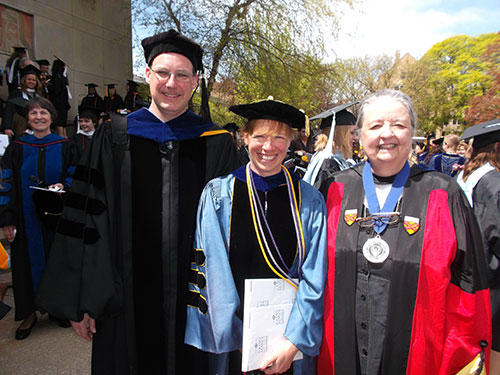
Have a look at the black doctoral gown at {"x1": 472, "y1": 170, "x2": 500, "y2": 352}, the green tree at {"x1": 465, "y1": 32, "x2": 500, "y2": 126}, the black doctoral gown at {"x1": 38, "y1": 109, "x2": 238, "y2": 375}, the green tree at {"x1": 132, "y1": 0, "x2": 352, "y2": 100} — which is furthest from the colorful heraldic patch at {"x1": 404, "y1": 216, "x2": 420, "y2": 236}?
the green tree at {"x1": 465, "y1": 32, "x2": 500, "y2": 126}

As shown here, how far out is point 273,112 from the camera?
1686 millimetres

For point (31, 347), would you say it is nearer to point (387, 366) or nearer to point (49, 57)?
point (387, 366)

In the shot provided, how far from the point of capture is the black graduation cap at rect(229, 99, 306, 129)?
167 cm

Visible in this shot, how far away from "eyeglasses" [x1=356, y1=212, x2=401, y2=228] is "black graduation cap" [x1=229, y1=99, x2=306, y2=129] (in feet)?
2.02

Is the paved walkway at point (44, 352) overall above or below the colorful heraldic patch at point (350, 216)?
below

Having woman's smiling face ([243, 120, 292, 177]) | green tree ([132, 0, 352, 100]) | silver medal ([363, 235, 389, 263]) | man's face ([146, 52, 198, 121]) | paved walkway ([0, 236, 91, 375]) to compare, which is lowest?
paved walkway ([0, 236, 91, 375])

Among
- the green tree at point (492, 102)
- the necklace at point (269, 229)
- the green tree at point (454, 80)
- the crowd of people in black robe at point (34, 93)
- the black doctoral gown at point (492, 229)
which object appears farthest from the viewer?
the green tree at point (454, 80)

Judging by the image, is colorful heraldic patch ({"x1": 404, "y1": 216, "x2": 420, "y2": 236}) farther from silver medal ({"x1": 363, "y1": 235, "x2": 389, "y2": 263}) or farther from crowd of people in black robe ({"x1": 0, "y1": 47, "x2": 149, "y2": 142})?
crowd of people in black robe ({"x1": 0, "y1": 47, "x2": 149, "y2": 142})

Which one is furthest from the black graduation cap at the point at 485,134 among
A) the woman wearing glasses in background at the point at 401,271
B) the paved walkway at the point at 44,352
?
the paved walkway at the point at 44,352

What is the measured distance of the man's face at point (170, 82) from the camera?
182cm

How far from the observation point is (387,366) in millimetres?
1569

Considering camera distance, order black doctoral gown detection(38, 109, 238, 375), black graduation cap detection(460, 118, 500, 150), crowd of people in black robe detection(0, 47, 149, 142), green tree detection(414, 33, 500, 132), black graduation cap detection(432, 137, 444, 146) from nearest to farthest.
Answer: black doctoral gown detection(38, 109, 238, 375) → black graduation cap detection(460, 118, 500, 150) → crowd of people in black robe detection(0, 47, 149, 142) → black graduation cap detection(432, 137, 444, 146) → green tree detection(414, 33, 500, 132)

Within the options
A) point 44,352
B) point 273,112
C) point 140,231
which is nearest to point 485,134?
point 273,112

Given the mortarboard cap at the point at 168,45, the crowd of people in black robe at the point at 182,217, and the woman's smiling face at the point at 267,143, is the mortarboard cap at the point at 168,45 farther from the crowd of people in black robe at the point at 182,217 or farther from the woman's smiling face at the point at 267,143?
the woman's smiling face at the point at 267,143
